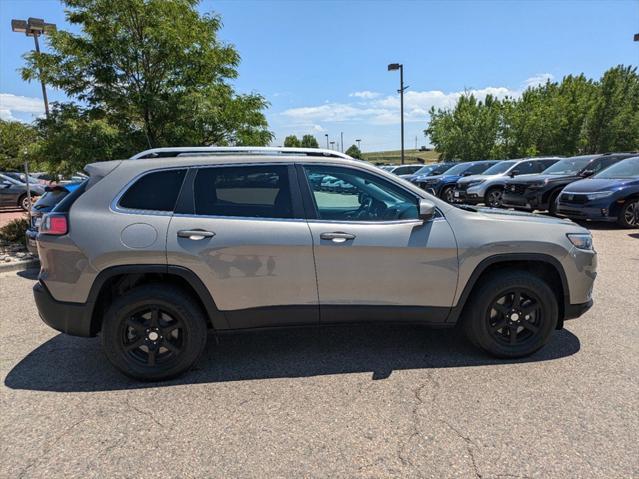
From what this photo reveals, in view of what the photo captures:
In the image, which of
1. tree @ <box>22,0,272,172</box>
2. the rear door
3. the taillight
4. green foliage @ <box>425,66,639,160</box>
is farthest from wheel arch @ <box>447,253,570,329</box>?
green foliage @ <box>425,66,639,160</box>

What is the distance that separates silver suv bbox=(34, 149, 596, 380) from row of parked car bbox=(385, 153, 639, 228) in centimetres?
304

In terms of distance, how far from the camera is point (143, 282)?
3502 millimetres

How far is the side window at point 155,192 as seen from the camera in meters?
3.41

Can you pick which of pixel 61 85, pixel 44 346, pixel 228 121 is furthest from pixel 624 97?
pixel 44 346

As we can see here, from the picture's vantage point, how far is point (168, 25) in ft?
24.4

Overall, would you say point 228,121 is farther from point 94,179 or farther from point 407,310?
point 407,310

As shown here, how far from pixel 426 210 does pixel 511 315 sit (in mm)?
1176

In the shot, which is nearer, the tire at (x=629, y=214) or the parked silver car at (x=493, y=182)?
the tire at (x=629, y=214)

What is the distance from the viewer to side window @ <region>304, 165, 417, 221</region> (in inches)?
141

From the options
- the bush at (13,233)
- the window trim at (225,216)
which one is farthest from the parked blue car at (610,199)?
the bush at (13,233)

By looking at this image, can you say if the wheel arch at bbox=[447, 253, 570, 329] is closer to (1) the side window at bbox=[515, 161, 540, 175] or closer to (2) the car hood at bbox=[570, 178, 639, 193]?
(2) the car hood at bbox=[570, 178, 639, 193]

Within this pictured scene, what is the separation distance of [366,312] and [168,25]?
6.36m

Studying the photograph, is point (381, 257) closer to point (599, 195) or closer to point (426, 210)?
point (426, 210)

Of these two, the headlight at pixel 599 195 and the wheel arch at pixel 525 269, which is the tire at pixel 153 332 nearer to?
the wheel arch at pixel 525 269
